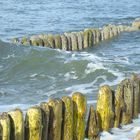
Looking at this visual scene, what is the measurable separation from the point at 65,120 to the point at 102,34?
16.9m

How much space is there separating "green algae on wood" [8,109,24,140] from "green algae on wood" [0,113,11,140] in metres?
0.14

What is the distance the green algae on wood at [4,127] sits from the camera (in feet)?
26.8

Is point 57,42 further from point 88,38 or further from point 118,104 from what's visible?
point 118,104

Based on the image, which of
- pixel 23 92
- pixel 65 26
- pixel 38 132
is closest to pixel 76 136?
pixel 38 132

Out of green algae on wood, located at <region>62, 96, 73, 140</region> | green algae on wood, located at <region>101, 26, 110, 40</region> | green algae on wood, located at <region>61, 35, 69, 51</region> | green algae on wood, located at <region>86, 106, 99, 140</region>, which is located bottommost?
green algae on wood, located at <region>101, 26, 110, 40</region>

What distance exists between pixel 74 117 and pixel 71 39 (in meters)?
13.2

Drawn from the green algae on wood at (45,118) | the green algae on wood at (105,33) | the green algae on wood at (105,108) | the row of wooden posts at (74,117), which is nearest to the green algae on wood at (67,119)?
the row of wooden posts at (74,117)

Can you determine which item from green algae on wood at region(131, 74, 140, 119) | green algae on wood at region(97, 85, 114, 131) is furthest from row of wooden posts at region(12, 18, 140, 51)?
green algae on wood at region(97, 85, 114, 131)

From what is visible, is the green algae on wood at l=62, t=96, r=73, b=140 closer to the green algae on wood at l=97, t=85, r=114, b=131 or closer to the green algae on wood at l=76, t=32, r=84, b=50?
the green algae on wood at l=97, t=85, r=114, b=131

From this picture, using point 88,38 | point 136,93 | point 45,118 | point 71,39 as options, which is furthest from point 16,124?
point 88,38

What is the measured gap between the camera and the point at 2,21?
3278 centimetres

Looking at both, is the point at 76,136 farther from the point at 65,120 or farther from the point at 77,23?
the point at 77,23

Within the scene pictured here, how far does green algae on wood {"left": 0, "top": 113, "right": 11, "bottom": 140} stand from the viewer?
8.18 m

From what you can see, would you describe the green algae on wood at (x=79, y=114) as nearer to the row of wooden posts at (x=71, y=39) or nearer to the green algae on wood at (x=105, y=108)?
the green algae on wood at (x=105, y=108)
